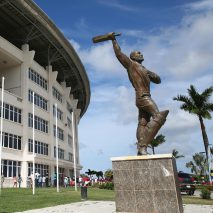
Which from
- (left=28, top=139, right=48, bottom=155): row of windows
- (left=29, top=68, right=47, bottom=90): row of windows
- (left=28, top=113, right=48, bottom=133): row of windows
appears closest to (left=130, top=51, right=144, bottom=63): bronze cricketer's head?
(left=28, top=139, right=48, bottom=155): row of windows

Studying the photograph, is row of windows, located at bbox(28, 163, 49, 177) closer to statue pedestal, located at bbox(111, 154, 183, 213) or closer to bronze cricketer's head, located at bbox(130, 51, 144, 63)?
bronze cricketer's head, located at bbox(130, 51, 144, 63)

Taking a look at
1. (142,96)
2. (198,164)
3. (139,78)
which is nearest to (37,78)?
(139,78)

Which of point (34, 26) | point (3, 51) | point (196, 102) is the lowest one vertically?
point (196, 102)

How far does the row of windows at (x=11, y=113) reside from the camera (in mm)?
39312

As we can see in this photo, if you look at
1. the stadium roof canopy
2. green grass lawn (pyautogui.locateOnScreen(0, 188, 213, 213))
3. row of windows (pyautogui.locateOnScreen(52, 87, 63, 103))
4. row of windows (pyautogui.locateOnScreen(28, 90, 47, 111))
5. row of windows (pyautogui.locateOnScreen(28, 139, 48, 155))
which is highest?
the stadium roof canopy

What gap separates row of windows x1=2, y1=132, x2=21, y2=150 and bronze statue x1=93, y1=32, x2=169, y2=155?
29.9 metres

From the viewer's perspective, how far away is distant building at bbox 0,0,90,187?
129 feet

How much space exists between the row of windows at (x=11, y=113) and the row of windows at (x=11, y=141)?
1.88 metres

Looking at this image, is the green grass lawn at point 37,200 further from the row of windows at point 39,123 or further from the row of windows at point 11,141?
the row of windows at point 39,123

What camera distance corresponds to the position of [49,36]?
44.6 metres

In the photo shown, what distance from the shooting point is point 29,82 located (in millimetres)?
44500

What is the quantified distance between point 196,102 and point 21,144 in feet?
67.1

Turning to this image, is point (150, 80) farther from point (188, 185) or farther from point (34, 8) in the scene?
point (34, 8)

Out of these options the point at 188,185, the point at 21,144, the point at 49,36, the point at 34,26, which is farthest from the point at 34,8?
the point at 188,185
